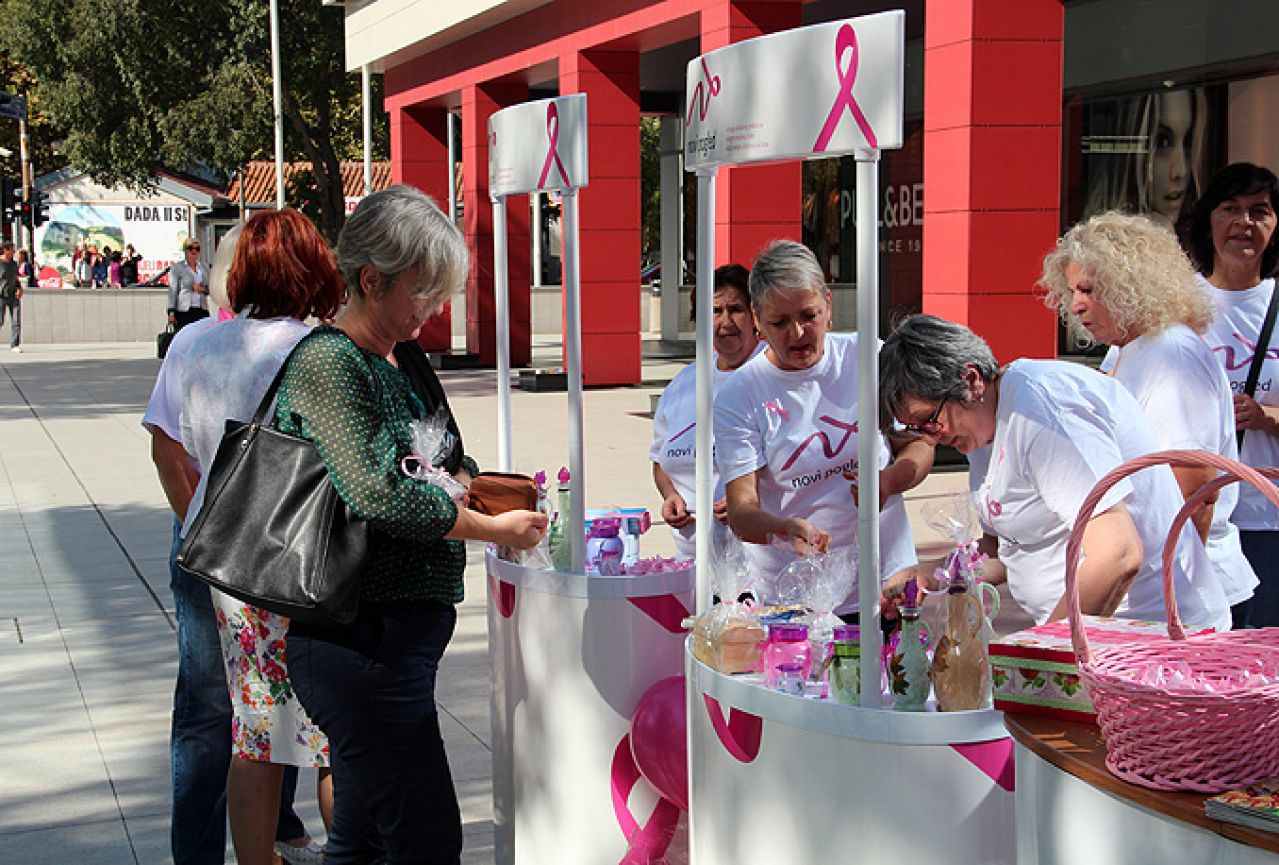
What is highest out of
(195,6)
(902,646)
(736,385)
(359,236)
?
(195,6)

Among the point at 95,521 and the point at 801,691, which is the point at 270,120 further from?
the point at 801,691

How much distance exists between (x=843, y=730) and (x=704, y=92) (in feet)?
4.80

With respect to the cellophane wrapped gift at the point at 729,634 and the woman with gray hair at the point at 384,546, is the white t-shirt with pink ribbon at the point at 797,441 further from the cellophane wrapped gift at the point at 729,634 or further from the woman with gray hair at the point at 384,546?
the woman with gray hair at the point at 384,546

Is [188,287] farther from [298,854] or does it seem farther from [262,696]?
[262,696]

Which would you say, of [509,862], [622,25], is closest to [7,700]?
[509,862]

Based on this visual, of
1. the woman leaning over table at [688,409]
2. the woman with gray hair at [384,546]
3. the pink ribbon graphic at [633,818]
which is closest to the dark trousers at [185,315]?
the woman leaning over table at [688,409]

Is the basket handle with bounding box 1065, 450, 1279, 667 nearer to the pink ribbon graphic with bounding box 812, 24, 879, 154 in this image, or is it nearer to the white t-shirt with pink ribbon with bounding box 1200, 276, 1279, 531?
the pink ribbon graphic with bounding box 812, 24, 879, 154

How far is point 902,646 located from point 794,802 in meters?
0.37

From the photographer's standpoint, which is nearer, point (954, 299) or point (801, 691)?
point (801, 691)

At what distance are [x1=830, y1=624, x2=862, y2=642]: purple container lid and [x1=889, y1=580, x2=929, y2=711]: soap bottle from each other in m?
0.12

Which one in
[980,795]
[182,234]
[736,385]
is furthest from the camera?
[182,234]

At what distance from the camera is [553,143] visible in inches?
173

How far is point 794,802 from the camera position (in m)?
2.92

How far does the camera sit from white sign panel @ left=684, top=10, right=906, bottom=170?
287 cm
